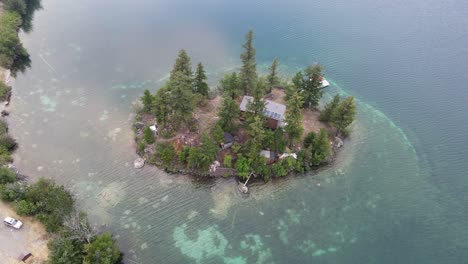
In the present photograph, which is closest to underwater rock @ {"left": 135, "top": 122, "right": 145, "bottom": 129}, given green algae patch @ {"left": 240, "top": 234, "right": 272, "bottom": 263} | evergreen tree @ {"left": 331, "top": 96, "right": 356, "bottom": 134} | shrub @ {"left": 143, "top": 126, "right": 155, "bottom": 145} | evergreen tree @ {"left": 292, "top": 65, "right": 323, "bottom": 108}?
shrub @ {"left": 143, "top": 126, "right": 155, "bottom": 145}

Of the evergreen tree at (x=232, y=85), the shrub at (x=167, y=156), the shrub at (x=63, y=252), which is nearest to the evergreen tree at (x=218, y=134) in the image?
the shrub at (x=167, y=156)

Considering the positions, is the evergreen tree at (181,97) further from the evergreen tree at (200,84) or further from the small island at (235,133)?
the evergreen tree at (200,84)

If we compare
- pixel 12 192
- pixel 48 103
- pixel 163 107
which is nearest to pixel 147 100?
pixel 163 107

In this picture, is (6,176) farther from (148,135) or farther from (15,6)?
(15,6)

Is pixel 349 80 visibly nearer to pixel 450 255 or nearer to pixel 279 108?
pixel 279 108

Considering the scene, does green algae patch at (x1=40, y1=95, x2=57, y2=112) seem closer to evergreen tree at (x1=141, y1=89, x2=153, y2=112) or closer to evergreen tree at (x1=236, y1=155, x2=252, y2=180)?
evergreen tree at (x1=141, y1=89, x2=153, y2=112)
